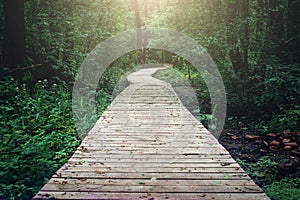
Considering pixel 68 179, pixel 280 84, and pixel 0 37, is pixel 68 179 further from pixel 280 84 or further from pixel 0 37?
pixel 0 37

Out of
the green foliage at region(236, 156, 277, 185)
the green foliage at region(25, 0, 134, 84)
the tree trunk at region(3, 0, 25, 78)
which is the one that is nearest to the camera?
the green foliage at region(236, 156, 277, 185)

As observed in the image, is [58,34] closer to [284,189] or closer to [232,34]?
[232,34]

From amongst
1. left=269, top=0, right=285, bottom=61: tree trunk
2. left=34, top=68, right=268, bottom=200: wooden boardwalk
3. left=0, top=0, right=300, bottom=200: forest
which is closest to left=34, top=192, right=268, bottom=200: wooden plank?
left=34, top=68, right=268, bottom=200: wooden boardwalk

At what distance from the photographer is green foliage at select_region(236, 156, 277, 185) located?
4879mm

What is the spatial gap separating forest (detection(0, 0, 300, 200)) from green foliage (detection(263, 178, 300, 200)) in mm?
16

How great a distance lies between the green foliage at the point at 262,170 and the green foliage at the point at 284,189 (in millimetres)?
245

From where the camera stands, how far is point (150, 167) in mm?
3785

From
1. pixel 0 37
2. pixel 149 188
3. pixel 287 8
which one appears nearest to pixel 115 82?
pixel 0 37

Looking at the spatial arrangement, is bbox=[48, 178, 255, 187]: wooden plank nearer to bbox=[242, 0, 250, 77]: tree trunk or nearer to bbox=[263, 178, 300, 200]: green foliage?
bbox=[263, 178, 300, 200]: green foliage

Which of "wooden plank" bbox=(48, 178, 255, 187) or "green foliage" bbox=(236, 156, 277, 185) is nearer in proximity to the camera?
"wooden plank" bbox=(48, 178, 255, 187)

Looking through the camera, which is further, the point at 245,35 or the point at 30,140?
the point at 245,35

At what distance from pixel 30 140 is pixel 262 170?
3.93 m

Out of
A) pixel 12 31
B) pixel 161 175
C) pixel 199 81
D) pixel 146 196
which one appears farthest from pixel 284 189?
pixel 199 81

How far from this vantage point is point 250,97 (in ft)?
29.5
